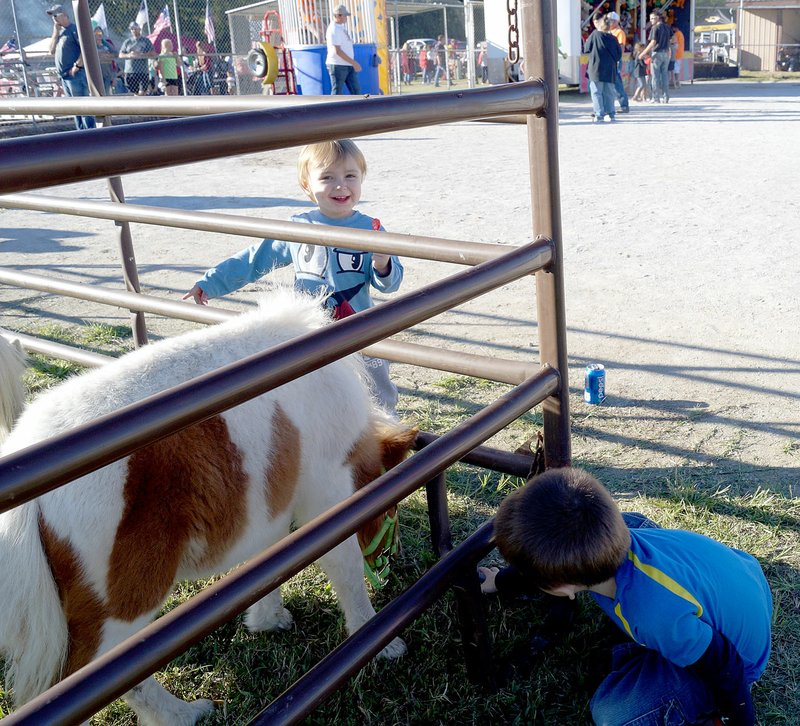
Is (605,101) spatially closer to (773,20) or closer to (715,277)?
(715,277)

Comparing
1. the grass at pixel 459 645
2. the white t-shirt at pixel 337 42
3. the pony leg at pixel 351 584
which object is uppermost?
the white t-shirt at pixel 337 42

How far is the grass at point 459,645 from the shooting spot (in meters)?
1.85

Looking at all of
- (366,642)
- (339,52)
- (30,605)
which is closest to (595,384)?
(366,642)

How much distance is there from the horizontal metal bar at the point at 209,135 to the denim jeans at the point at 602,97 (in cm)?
1241

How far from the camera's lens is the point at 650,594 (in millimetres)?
1665

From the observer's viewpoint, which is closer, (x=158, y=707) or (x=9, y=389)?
(x=158, y=707)

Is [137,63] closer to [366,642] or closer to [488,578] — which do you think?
[488,578]

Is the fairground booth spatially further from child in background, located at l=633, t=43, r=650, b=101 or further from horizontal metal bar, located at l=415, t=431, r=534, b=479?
horizontal metal bar, located at l=415, t=431, r=534, b=479

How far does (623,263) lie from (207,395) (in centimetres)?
426

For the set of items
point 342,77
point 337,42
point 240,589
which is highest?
point 337,42

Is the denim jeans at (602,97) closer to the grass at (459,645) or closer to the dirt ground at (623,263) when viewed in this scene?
the dirt ground at (623,263)

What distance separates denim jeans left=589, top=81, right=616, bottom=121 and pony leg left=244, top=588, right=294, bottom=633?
12399mm

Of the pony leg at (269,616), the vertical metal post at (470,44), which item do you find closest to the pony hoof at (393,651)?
the pony leg at (269,616)

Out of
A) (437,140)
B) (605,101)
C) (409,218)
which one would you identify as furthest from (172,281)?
(605,101)
